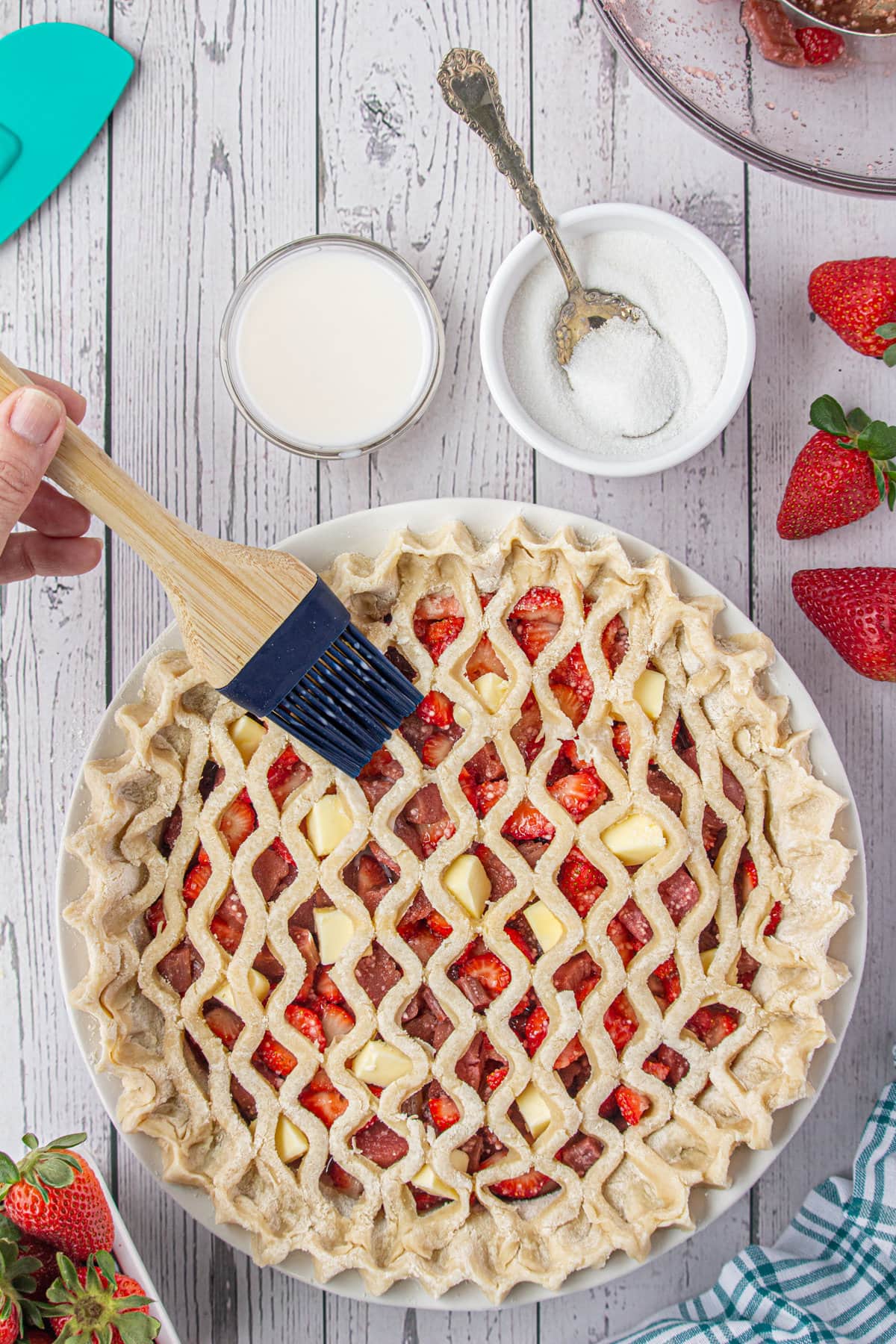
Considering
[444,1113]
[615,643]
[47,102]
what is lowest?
[444,1113]

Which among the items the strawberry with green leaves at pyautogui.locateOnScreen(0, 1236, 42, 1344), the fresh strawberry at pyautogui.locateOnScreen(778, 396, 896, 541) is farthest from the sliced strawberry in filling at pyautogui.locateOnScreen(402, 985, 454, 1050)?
the fresh strawberry at pyautogui.locateOnScreen(778, 396, 896, 541)

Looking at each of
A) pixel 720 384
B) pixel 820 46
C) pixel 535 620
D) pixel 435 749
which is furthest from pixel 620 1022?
pixel 820 46

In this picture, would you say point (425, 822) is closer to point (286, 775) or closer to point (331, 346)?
point (286, 775)

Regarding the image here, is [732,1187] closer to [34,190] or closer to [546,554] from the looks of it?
[546,554]

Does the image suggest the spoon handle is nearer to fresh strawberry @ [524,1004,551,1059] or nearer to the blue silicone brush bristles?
the blue silicone brush bristles

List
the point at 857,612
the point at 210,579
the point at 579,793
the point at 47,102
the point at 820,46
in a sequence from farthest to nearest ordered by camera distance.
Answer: the point at 47,102 → the point at 857,612 → the point at 579,793 → the point at 210,579 → the point at 820,46

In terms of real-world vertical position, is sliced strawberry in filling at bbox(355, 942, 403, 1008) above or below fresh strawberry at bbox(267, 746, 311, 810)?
below
